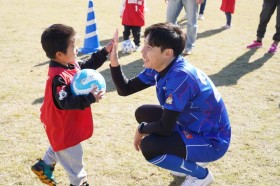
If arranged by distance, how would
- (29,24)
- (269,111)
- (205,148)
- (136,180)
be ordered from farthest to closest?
(29,24) → (269,111) → (136,180) → (205,148)

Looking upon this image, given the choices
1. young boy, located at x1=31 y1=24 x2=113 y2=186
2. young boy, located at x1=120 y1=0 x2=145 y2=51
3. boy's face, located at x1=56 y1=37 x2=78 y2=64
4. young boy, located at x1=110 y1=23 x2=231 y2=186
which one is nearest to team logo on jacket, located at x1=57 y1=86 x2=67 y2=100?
young boy, located at x1=31 y1=24 x2=113 y2=186

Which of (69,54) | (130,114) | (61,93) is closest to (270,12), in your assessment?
(130,114)

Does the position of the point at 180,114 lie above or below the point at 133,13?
above

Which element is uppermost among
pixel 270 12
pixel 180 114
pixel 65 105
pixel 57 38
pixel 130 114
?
pixel 57 38

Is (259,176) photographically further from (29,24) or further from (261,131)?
(29,24)

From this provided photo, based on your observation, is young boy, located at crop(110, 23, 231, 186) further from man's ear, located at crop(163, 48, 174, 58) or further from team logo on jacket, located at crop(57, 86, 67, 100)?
team logo on jacket, located at crop(57, 86, 67, 100)

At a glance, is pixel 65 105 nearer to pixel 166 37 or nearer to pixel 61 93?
pixel 61 93

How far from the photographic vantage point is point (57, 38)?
250 cm

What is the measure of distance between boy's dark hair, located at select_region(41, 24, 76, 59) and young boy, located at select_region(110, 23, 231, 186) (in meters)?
0.47

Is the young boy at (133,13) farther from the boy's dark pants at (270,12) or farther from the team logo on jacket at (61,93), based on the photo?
the team logo on jacket at (61,93)

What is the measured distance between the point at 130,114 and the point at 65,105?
193 centimetres

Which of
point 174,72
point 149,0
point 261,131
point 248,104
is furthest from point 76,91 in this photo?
point 149,0

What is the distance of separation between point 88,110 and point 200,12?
8.26 m

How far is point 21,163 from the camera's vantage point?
3197 millimetres
